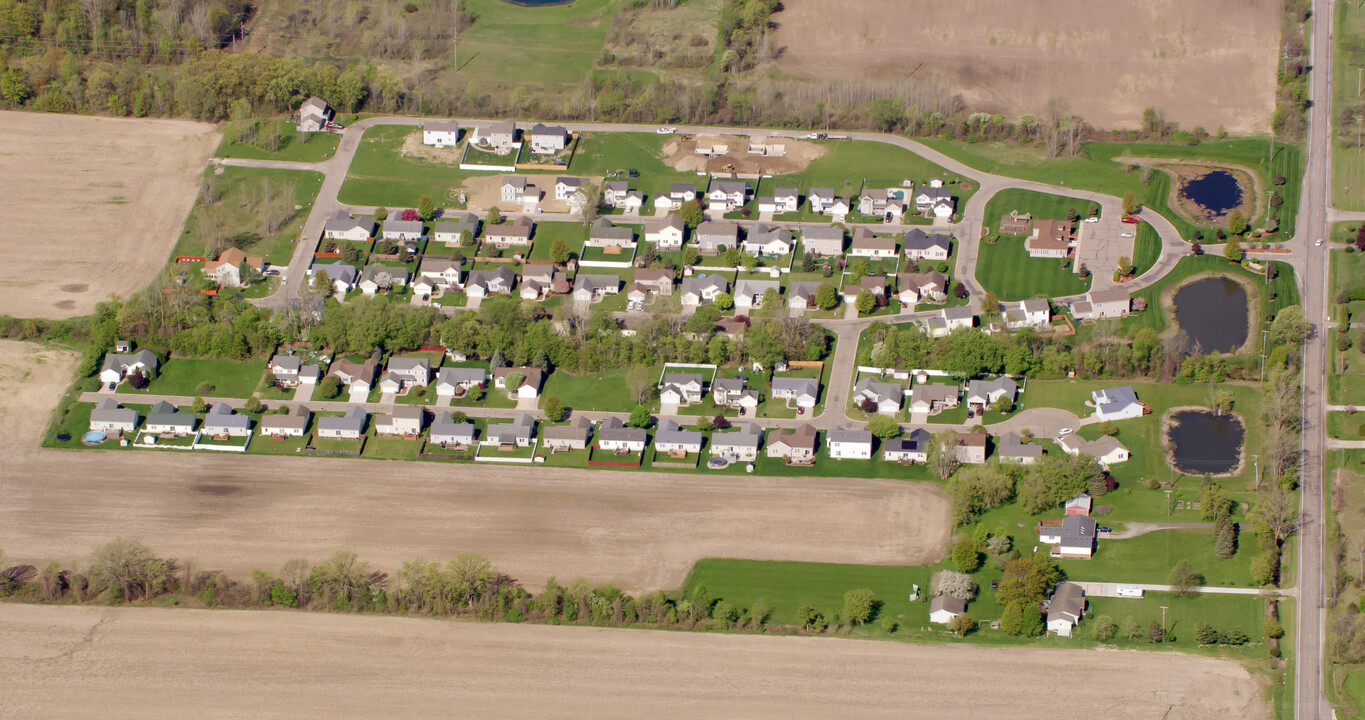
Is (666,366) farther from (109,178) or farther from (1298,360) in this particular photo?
(109,178)

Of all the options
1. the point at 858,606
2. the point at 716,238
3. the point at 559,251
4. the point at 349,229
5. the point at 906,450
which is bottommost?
the point at 858,606

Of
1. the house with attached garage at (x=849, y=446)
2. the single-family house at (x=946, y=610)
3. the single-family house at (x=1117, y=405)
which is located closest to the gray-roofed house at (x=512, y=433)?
the house with attached garage at (x=849, y=446)

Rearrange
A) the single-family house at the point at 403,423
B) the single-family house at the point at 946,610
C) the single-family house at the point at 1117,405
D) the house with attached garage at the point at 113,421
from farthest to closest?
the house with attached garage at the point at 113,421
the single-family house at the point at 403,423
the single-family house at the point at 1117,405
the single-family house at the point at 946,610

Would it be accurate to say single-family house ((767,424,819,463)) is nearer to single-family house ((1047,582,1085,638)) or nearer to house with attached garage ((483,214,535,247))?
single-family house ((1047,582,1085,638))

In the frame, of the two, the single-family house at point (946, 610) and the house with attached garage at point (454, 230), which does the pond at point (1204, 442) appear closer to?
the single-family house at point (946, 610)

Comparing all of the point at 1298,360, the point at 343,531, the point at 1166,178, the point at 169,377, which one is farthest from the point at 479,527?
the point at 1166,178

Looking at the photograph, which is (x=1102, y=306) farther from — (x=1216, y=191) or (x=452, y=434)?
(x=452, y=434)

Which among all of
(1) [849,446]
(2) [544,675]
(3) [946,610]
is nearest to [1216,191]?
(1) [849,446]
